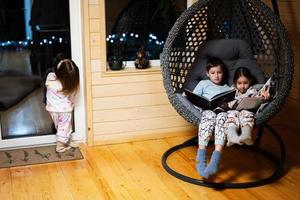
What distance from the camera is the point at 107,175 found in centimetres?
295

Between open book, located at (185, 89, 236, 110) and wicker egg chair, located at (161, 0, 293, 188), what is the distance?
0.06 metres

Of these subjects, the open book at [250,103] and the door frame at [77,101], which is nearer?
the open book at [250,103]

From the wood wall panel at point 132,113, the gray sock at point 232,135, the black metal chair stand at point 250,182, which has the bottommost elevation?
the black metal chair stand at point 250,182

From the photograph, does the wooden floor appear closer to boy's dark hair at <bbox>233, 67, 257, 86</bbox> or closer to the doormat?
the doormat

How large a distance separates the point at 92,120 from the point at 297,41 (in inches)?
76.5

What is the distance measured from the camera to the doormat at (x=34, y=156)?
3130mm

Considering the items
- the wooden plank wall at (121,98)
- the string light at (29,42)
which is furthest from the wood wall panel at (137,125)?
the string light at (29,42)

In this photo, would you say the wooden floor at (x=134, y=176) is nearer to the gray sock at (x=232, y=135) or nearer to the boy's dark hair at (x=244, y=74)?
the gray sock at (x=232, y=135)

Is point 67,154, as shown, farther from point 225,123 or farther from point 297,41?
point 297,41

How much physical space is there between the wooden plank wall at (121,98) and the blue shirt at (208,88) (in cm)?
53

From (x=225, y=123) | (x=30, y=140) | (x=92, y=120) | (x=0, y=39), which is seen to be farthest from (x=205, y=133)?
(x=0, y=39)

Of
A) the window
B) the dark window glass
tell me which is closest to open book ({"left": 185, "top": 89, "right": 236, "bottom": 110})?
the window

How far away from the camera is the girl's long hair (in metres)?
3.27

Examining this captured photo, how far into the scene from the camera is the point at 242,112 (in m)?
2.73
